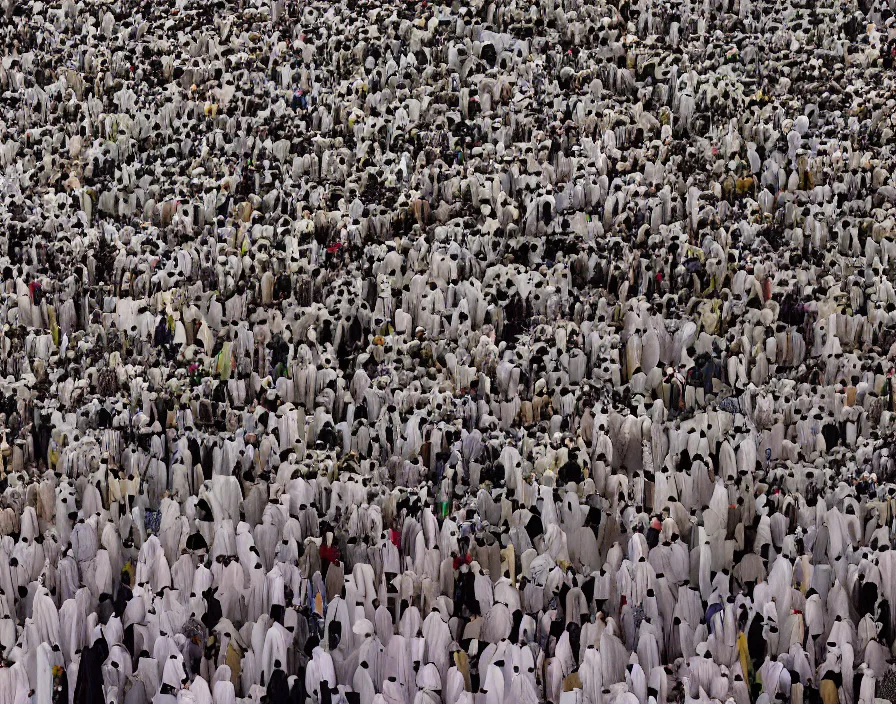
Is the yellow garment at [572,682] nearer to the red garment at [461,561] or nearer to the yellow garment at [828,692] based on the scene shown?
the yellow garment at [828,692]

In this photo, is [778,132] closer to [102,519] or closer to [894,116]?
[894,116]

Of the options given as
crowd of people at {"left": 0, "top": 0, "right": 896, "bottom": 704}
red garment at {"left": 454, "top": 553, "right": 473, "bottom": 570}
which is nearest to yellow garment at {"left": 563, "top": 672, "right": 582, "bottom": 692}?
crowd of people at {"left": 0, "top": 0, "right": 896, "bottom": 704}

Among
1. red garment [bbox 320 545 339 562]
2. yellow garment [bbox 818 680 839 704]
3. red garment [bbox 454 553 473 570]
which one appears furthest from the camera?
red garment [bbox 320 545 339 562]

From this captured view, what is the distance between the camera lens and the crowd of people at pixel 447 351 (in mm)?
9016

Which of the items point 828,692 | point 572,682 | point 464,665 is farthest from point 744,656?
point 464,665

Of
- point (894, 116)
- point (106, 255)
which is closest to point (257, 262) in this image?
point (106, 255)

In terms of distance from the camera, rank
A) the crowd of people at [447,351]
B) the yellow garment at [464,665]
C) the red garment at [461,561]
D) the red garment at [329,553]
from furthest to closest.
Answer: the red garment at [329,553], the red garment at [461,561], the crowd of people at [447,351], the yellow garment at [464,665]

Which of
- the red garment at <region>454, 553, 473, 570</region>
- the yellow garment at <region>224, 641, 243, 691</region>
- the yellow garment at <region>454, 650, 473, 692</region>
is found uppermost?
the yellow garment at <region>454, 650, 473, 692</region>

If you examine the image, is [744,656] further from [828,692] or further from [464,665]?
[464,665]

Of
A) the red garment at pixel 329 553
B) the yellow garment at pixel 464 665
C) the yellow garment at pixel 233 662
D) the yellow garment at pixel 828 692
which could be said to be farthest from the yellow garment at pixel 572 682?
the red garment at pixel 329 553

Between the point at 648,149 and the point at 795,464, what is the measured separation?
8331mm

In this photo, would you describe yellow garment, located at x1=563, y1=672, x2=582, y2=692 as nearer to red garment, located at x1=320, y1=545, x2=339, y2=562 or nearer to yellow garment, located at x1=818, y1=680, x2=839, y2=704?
yellow garment, located at x1=818, y1=680, x2=839, y2=704

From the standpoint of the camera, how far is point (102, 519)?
1062 cm

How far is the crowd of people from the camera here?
9016 mm
